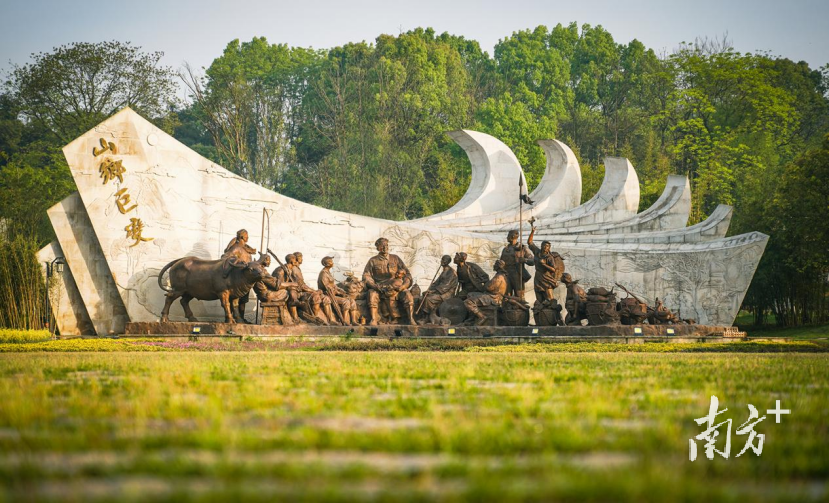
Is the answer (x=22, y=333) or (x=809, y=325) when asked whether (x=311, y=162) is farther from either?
(x=22, y=333)

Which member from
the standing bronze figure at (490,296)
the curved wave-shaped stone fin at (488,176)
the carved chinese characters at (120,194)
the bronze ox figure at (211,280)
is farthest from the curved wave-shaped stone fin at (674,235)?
the carved chinese characters at (120,194)

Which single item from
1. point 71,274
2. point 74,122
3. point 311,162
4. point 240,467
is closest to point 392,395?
point 240,467

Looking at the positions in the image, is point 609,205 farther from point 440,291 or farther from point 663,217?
point 440,291

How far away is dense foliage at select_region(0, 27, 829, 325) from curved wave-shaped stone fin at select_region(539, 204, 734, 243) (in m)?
3.14

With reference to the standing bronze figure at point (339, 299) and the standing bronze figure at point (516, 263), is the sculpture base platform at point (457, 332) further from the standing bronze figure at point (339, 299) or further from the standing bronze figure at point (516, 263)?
the standing bronze figure at point (516, 263)

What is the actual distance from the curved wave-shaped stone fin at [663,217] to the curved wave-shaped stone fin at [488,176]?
8.18 ft

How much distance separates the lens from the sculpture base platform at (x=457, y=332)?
62.1ft

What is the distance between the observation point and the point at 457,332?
798 inches

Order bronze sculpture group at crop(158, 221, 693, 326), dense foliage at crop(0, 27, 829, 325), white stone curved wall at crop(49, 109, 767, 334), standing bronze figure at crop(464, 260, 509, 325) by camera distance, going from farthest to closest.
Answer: dense foliage at crop(0, 27, 829, 325), white stone curved wall at crop(49, 109, 767, 334), standing bronze figure at crop(464, 260, 509, 325), bronze sculpture group at crop(158, 221, 693, 326)

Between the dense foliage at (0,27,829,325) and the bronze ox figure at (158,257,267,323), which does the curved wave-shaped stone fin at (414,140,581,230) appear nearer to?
the dense foliage at (0,27,829,325)

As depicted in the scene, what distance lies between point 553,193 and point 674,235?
14.3ft

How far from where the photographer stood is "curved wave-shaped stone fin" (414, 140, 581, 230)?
95.8ft

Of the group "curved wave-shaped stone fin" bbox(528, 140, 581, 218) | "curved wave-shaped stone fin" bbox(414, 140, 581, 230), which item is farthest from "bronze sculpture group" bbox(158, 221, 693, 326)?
"curved wave-shaped stone fin" bbox(528, 140, 581, 218)

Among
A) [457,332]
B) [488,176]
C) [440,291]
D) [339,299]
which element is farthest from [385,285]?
[488,176]
